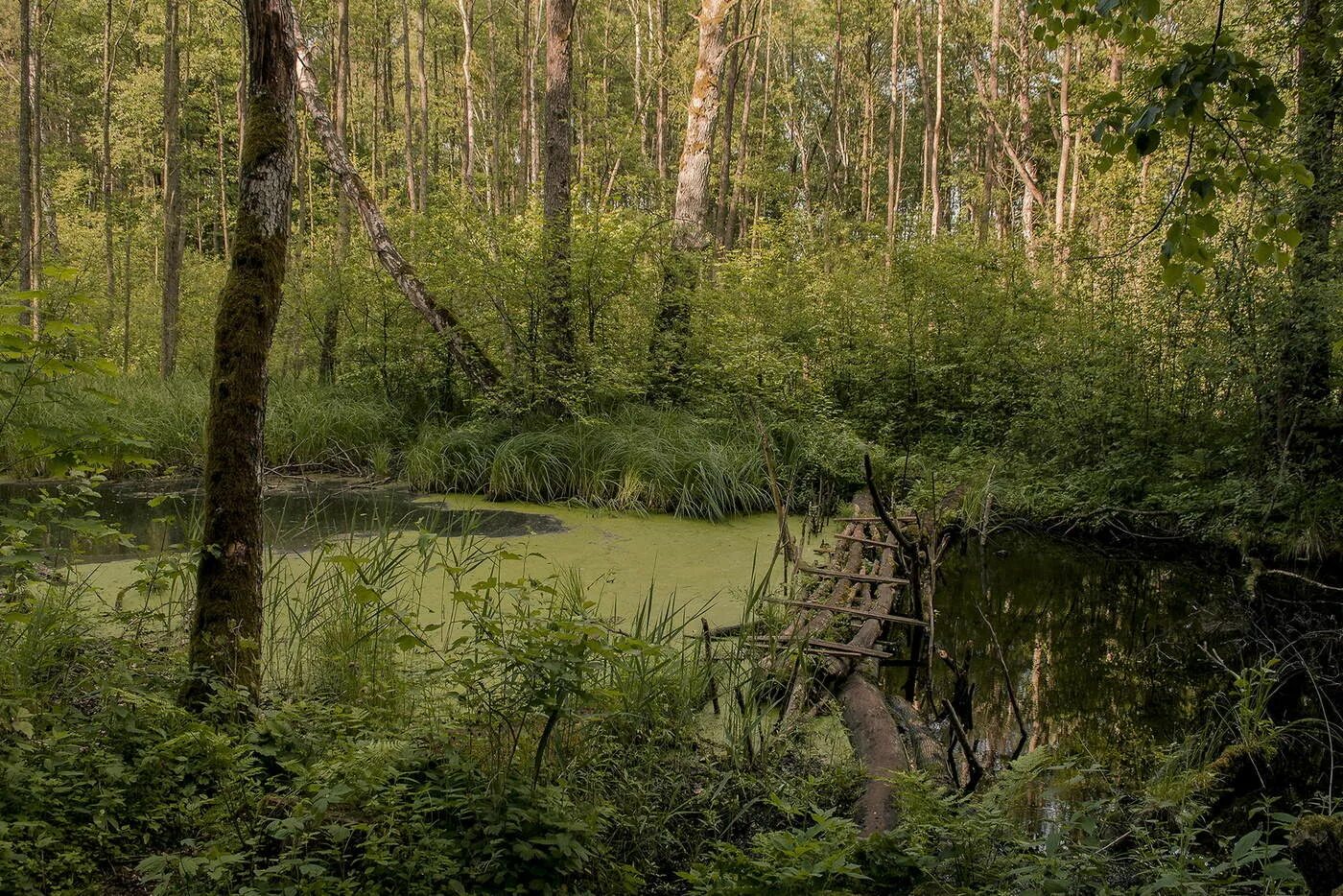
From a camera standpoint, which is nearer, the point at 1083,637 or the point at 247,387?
the point at 247,387

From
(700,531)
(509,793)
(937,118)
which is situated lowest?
(509,793)

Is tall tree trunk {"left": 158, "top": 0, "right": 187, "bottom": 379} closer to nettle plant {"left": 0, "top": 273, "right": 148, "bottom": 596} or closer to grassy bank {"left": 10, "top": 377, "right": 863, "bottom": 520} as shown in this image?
grassy bank {"left": 10, "top": 377, "right": 863, "bottom": 520}

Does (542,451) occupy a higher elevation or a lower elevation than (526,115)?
lower

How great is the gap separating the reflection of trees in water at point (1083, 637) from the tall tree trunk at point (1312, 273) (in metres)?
1.31

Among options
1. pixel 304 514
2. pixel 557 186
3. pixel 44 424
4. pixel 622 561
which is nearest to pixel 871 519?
pixel 622 561

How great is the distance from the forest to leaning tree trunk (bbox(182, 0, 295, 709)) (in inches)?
0.6

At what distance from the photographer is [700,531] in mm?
6891

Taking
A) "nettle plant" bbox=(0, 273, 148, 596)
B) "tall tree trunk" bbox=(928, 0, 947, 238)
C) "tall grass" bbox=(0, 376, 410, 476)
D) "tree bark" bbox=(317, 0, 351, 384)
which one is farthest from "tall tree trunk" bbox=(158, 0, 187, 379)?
"tall tree trunk" bbox=(928, 0, 947, 238)

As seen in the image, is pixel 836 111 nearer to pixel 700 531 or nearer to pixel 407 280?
pixel 407 280

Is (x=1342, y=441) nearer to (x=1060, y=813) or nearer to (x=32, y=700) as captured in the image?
(x=1060, y=813)

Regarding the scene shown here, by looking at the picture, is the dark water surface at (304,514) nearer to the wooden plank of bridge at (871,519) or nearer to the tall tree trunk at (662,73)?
the wooden plank of bridge at (871,519)

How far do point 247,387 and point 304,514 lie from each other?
442 centimetres

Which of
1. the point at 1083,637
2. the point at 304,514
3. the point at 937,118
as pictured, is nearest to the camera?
the point at 1083,637

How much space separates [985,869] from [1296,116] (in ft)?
21.7
